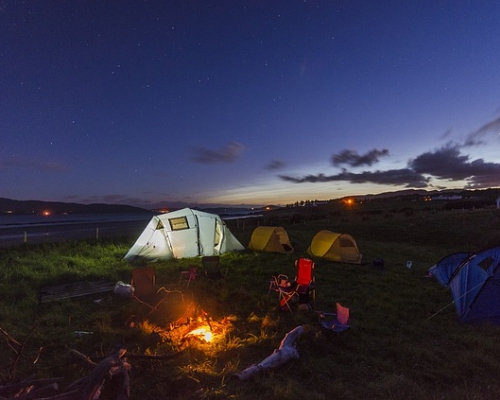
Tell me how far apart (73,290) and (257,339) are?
20.1 feet

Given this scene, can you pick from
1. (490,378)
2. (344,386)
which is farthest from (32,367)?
(490,378)

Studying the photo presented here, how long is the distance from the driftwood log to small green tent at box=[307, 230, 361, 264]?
870 cm

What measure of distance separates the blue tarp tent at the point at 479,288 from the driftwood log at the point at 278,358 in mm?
4223

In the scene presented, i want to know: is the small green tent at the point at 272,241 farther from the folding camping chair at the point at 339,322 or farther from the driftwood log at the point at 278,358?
the driftwood log at the point at 278,358

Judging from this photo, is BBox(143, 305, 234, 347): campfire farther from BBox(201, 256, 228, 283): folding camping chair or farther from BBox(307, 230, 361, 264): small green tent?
BBox(307, 230, 361, 264): small green tent

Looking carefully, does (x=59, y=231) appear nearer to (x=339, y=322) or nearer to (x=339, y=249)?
(x=339, y=249)

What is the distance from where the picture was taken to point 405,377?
4.36m

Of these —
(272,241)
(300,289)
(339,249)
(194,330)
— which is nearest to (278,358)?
(194,330)

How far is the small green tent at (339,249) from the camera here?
13.4 metres

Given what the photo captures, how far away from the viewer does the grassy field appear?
414 centimetres

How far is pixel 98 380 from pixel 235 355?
212 cm

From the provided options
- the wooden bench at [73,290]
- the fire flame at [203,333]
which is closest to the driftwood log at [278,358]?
the fire flame at [203,333]

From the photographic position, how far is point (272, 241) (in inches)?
616

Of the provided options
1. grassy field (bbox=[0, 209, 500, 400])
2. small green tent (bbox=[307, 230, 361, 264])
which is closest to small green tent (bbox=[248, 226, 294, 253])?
small green tent (bbox=[307, 230, 361, 264])
